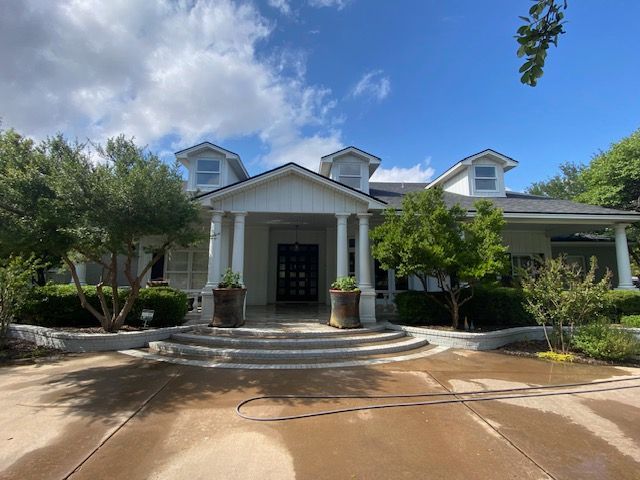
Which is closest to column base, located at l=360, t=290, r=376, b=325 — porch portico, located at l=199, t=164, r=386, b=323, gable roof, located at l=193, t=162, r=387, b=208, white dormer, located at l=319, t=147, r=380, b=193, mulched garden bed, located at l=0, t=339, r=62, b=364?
porch portico, located at l=199, t=164, r=386, b=323

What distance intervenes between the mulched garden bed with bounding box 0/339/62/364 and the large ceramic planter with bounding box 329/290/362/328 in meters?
5.93

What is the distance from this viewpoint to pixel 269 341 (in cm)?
684

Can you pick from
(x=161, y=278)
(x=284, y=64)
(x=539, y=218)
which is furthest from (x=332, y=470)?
(x=161, y=278)

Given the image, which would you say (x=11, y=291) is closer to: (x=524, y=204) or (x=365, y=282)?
(x=365, y=282)

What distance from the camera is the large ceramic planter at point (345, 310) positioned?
8.28 meters

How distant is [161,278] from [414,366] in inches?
403

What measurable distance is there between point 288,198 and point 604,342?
311 inches

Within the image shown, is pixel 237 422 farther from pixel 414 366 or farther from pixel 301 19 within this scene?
pixel 301 19

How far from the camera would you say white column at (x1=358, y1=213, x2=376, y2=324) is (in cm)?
917

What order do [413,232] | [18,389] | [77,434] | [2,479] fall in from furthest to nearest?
[413,232] → [18,389] → [77,434] → [2,479]

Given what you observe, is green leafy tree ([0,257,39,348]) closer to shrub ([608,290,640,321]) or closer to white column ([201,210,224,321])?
white column ([201,210,224,321])

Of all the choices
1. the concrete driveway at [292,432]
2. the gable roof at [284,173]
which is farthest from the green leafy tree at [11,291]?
the gable roof at [284,173]

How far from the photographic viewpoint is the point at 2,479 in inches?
99.2

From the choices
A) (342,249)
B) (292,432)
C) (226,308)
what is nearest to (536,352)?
(342,249)
